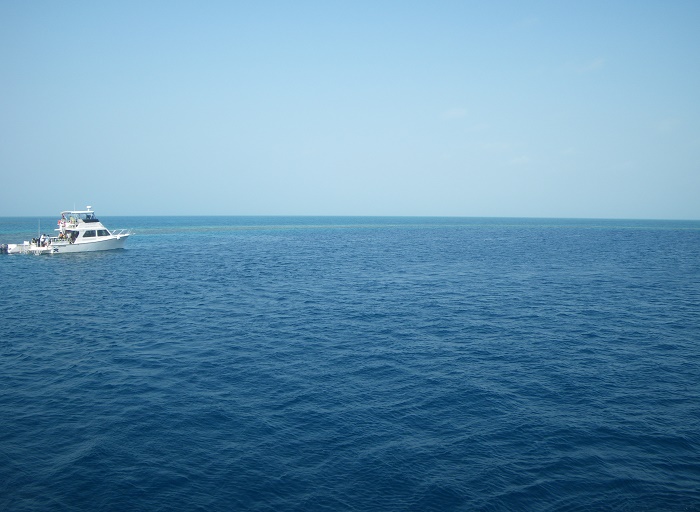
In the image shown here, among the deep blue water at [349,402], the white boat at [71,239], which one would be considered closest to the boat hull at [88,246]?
the white boat at [71,239]

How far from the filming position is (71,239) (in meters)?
86.4

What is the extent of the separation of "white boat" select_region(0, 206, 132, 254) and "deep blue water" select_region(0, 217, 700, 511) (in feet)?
136

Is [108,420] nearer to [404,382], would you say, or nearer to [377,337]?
[404,382]

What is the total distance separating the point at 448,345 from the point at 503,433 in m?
12.1

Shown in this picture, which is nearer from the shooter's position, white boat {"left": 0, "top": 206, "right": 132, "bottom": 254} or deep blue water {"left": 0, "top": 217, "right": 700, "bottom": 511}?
deep blue water {"left": 0, "top": 217, "right": 700, "bottom": 511}

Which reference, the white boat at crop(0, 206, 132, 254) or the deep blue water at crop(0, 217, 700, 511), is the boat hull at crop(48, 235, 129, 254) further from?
the deep blue water at crop(0, 217, 700, 511)

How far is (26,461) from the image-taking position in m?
17.6

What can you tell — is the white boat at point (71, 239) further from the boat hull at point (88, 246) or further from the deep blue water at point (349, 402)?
the deep blue water at point (349, 402)

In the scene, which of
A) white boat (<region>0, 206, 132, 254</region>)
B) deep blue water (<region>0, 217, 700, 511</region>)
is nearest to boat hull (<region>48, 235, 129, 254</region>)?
white boat (<region>0, 206, 132, 254</region>)

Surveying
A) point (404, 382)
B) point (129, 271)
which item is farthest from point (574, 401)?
Result: point (129, 271)

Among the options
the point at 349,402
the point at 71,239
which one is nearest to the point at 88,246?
the point at 71,239

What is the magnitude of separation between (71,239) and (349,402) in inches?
3264

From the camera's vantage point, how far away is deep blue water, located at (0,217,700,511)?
16.2m

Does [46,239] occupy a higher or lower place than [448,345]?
higher
